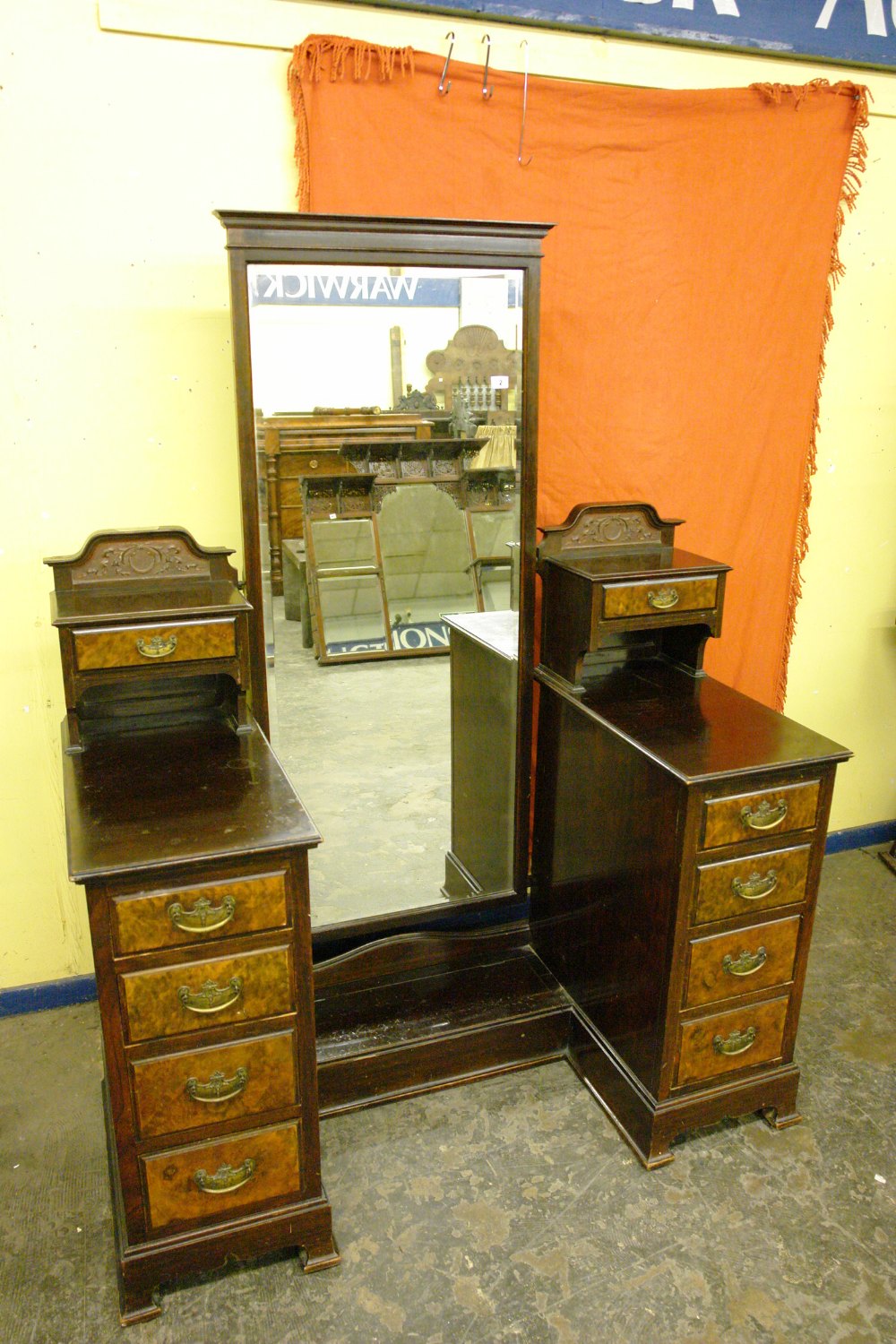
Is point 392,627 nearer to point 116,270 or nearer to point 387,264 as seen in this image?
point 387,264

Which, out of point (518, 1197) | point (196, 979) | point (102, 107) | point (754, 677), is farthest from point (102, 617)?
point (754, 677)

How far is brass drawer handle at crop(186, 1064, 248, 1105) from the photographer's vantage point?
1.59m

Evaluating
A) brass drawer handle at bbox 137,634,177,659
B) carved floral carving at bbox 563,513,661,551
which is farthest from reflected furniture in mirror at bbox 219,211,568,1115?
brass drawer handle at bbox 137,634,177,659

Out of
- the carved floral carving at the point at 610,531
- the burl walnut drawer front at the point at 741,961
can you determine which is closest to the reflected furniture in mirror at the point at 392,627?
the carved floral carving at the point at 610,531

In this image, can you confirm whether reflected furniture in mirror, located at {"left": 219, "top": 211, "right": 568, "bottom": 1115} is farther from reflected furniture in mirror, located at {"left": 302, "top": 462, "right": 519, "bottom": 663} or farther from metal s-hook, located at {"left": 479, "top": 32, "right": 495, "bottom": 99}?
metal s-hook, located at {"left": 479, "top": 32, "right": 495, "bottom": 99}

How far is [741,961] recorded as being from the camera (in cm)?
193

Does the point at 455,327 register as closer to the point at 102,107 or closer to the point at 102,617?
the point at 102,107

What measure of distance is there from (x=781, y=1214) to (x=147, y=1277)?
3.97 ft

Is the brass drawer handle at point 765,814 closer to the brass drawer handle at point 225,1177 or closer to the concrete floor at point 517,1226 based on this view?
the concrete floor at point 517,1226

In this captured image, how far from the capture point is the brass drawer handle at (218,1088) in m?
1.59

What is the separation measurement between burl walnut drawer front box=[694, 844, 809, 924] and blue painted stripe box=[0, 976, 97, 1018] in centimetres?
156

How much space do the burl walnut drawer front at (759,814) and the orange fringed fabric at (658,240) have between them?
99cm

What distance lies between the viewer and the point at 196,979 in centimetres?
154

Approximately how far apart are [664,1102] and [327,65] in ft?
7.64
